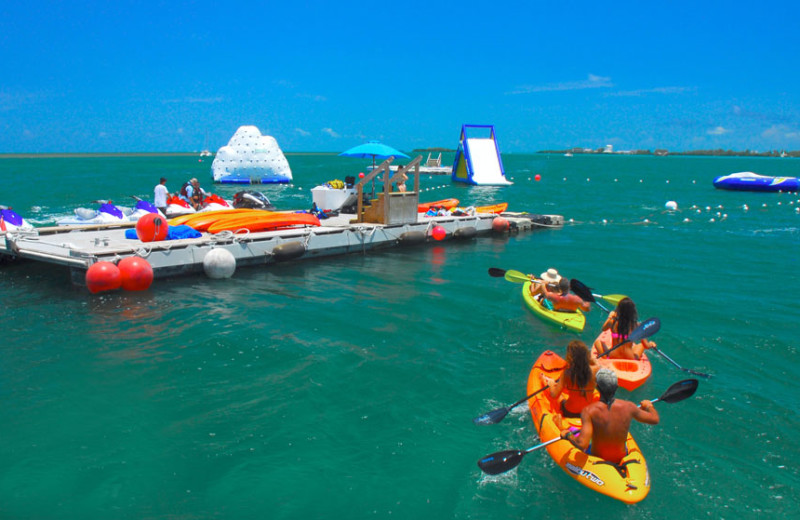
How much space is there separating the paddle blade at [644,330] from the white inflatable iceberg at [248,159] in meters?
54.2

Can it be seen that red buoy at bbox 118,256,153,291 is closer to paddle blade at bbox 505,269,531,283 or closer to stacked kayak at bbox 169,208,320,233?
stacked kayak at bbox 169,208,320,233

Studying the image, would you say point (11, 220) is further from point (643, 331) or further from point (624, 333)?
point (643, 331)

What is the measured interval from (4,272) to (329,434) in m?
12.3

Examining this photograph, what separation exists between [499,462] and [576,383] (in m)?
1.42

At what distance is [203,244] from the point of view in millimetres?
15008

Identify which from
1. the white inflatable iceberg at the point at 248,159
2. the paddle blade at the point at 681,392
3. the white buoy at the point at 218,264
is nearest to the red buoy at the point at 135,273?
the white buoy at the point at 218,264

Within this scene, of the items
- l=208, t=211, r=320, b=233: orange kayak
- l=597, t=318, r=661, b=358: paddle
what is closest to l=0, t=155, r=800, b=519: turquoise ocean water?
l=597, t=318, r=661, b=358: paddle

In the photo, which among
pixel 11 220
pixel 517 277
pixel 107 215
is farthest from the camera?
pixel 107 215

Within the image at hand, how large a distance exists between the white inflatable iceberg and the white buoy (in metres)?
45.8

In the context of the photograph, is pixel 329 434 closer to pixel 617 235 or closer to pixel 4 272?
pixel 4 272

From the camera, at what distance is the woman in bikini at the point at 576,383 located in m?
6.61

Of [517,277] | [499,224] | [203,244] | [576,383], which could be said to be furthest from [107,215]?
[576,383]

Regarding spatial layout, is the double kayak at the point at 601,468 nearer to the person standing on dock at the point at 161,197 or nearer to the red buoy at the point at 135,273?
the red buoy at the point at 135,273

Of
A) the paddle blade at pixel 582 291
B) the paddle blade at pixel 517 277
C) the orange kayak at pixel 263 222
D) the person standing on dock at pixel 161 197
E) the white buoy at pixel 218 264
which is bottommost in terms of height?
the paddle blade at pixel 582 291
